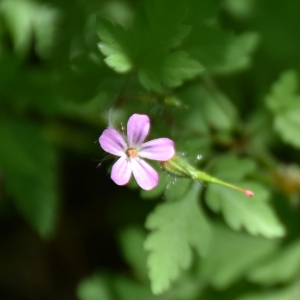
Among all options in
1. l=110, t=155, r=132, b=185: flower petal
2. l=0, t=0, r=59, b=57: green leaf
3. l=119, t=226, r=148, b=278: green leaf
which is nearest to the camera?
l=110, t=155, r=132, b=185: flower petal

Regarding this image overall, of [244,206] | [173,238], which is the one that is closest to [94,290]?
[173,238]

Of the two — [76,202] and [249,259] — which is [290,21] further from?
[76,202]

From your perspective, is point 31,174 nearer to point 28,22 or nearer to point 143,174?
point 28,22

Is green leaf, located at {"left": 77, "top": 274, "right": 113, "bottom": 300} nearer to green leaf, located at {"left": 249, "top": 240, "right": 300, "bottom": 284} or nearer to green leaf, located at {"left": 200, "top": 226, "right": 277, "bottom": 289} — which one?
green leaf, located at {"left": 200, "top": 226, "right": 277, "bottom": 289}

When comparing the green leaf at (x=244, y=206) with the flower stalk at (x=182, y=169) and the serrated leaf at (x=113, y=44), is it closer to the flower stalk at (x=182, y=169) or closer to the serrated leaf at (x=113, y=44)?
the flower stalk at (x=182, y=169)

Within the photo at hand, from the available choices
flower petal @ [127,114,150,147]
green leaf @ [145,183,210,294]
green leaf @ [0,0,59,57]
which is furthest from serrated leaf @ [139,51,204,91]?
green leaf @ [0,0,59,57]

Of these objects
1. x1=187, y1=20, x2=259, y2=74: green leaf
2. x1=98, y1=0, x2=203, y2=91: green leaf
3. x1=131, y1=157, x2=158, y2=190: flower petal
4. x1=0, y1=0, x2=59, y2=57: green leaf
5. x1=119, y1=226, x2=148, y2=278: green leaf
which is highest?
x1=0, y1=0, x2=59, y2=57: green leaf

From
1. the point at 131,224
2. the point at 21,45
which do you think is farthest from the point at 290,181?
the point at 21,45

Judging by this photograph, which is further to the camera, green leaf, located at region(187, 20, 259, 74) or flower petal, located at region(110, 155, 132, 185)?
green leaf, located at region(187, 20, 259, 74)
